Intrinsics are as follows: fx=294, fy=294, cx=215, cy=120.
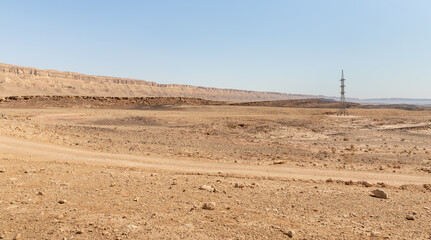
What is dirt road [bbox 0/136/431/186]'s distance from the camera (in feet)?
43.8

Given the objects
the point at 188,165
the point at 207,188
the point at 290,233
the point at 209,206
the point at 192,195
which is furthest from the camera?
the point at 188,165

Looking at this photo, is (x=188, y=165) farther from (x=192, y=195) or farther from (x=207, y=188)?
(x=192, y=195)

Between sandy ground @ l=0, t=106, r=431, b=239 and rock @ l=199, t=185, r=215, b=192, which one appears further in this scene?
rock @ l=199, t=185, r=215, b=192

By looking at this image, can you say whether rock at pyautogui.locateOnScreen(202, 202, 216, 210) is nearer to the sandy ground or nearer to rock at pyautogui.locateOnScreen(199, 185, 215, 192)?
the sandy ground

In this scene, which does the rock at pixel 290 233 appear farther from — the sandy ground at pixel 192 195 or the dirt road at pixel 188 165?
the dirt road at pixel 188 165

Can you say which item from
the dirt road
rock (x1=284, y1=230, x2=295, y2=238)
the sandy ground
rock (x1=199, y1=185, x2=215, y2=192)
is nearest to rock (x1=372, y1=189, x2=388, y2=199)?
Result: the sandy ground

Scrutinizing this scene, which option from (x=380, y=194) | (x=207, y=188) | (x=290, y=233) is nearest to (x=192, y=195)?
(x=207, y=188)

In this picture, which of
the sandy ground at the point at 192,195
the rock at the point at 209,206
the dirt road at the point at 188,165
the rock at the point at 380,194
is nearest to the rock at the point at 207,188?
the sandy ground at the point at 192,195

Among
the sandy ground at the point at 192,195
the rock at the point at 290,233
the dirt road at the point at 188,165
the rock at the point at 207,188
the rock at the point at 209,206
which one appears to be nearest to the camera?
the rock at the point at 290,233

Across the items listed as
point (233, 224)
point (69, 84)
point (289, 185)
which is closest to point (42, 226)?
point (233, 224)

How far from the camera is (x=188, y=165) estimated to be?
14930 mm

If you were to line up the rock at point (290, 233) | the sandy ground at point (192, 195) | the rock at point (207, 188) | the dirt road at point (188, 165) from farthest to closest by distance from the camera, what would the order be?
the dirt road at point (188, 165), the rock at point (207, 188), the sandy ground at point (192, 195), the rock at point (290, 233)

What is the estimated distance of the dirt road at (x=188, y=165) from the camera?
13.3 m

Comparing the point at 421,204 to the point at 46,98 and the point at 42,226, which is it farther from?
the point at 46,98
